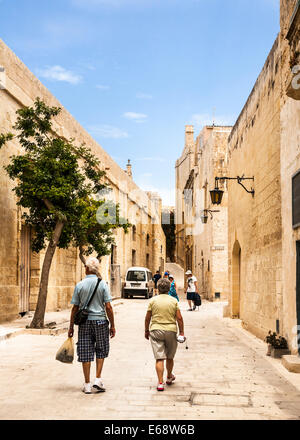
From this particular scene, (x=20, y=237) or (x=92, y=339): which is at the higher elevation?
(x=20, y=237)

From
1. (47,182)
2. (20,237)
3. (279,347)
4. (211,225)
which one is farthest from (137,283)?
(279,347)

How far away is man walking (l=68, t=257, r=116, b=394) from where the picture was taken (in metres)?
5.79

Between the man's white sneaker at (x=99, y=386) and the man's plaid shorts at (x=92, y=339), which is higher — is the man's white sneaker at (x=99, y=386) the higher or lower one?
the lower one

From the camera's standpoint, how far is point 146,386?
6.19 metres

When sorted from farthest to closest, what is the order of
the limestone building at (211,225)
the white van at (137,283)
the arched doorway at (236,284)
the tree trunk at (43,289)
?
1. the white van at (137,283)
2. the limestone building at (211,225)
3. the arched doorway at (236,284)
4. the tree trunk at (43,289)

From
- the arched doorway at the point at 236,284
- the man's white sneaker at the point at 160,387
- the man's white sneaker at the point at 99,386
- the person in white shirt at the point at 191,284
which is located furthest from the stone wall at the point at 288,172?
the person in white shirt at the point at 191,284

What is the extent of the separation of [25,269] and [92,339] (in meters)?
10.4

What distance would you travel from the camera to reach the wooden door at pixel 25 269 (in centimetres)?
1546

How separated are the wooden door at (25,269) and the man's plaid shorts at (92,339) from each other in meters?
9.97

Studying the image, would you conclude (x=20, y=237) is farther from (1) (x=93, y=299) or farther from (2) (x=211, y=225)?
(2) (x=211, y=225)

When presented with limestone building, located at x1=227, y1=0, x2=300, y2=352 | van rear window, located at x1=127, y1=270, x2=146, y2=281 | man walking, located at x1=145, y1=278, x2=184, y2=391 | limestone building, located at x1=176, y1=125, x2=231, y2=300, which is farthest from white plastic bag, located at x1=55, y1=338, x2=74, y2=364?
van rear window, located at x1=127, y1=270, x2=146, y2=281

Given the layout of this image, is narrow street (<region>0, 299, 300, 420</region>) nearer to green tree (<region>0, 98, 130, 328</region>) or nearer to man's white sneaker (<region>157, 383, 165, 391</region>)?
man's white sneaker (<region>157, 383, 165, 391</region>)

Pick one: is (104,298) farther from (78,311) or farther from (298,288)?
(298,288)

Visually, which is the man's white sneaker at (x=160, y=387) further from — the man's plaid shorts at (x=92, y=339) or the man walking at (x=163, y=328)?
the man's plaid shorts at (x=92, y=339)
